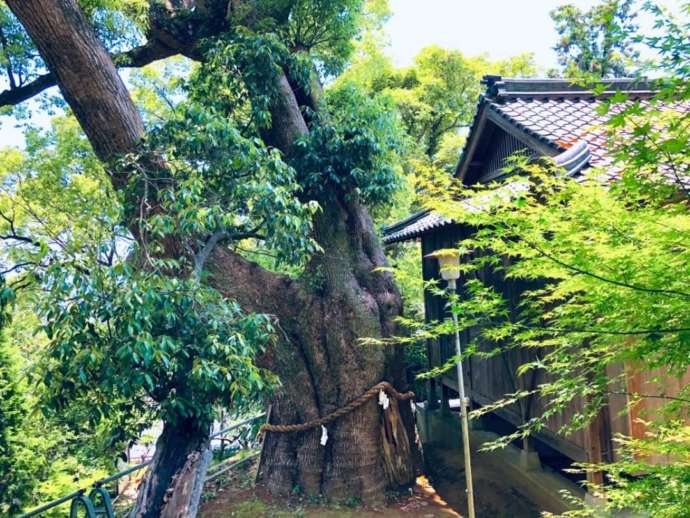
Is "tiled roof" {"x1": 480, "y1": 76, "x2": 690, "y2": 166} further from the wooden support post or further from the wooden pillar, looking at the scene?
the wooden support post

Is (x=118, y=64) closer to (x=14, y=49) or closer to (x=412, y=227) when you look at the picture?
(x=14, y=49)

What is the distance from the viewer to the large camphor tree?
13.8ft

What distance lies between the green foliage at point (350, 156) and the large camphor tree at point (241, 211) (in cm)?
3

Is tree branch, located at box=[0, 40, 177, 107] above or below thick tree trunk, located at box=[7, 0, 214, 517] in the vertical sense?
above

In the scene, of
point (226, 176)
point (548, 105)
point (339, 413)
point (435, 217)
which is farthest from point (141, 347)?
point (548, 105)

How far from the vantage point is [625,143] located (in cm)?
197

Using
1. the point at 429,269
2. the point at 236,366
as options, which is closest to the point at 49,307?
the point at 236,366

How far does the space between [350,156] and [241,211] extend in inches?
84.5

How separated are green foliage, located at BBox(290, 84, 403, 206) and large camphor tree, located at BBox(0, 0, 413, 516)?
1.1 inches

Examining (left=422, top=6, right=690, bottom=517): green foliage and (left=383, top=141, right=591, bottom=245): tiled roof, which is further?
(left=383, top=141, right=591, bottom=245): tiled roof

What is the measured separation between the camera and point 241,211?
558 cm

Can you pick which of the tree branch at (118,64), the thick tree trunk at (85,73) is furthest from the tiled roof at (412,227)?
the tree branch at (118,64)

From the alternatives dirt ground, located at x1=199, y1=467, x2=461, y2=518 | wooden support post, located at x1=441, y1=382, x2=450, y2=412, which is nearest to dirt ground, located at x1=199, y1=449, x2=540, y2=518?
dirt ground, located at x1=199, y1=467, x2=461, y2=518

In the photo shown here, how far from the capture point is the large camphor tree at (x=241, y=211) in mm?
4195
